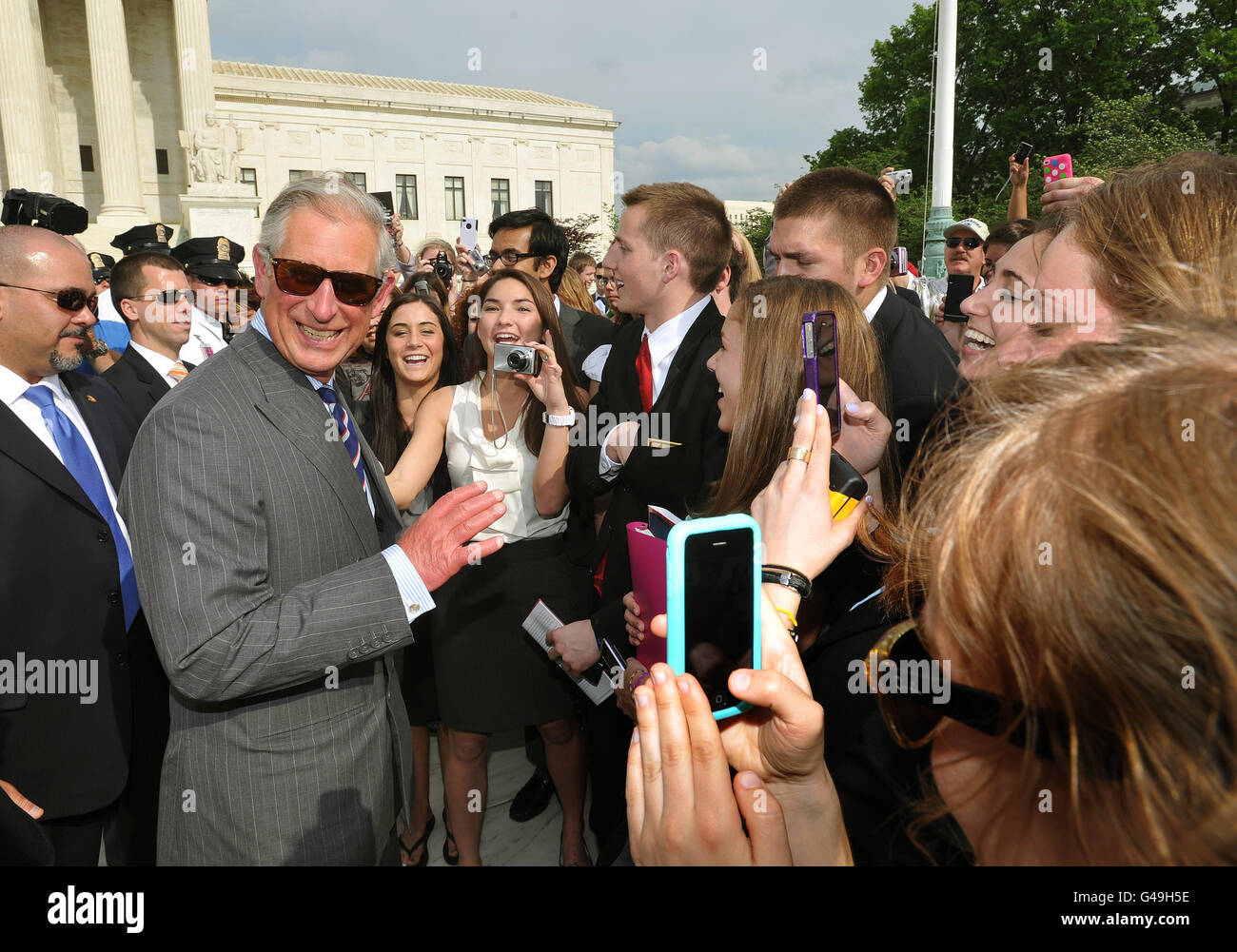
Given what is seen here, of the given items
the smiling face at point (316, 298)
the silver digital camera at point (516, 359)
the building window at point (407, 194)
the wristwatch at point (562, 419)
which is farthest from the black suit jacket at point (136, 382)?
the building window at point (407, 194)

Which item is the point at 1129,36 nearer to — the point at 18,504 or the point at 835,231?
the point at 835,231

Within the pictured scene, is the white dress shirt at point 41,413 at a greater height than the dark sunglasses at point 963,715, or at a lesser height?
greater

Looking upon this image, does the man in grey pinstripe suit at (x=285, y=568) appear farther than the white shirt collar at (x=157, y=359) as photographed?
No

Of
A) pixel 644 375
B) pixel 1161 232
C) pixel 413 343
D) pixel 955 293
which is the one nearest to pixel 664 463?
pixel 644 375

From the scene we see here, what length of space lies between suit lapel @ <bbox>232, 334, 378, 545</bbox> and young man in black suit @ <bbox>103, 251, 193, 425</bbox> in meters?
2.50

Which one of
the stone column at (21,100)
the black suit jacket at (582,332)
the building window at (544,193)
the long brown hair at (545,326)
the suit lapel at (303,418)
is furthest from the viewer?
the building window at (544,193)

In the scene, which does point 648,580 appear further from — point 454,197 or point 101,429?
point 454,197

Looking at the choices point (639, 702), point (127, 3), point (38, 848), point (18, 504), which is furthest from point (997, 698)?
point (127, 3)

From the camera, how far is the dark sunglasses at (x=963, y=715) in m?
0.68

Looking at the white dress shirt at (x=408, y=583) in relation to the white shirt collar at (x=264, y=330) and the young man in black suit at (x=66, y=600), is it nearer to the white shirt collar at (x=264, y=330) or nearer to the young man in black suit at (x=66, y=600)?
the white shirt collar at (x=264, y=330)

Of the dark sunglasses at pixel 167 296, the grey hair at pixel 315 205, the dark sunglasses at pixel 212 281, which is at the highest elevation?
the dark sunglasses at pixel 212 281

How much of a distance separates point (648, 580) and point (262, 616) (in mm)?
859

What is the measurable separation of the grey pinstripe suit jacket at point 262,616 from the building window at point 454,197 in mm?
48049
